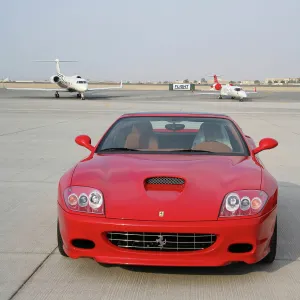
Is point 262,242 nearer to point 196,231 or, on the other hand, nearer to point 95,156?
point 196,231

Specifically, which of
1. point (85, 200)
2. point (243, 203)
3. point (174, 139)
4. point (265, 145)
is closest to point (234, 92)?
point (174, 139)

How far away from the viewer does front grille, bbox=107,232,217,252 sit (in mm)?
3195

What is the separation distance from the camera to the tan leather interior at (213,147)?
4.43 metres

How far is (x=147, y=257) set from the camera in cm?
321

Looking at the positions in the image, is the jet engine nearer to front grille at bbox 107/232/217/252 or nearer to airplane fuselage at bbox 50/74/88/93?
airplane fuselage at bbox 50/74/88/93

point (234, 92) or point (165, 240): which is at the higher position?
point (165, 240)

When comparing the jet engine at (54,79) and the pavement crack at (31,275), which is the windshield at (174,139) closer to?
the pavement crack at (31,275)

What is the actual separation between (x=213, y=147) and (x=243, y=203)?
1.24m

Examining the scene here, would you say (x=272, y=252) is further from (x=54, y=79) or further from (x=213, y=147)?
(x=54, y=79)

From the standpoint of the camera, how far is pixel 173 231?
3127 millimetres

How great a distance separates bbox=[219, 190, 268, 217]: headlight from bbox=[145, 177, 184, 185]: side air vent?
0.41 meters

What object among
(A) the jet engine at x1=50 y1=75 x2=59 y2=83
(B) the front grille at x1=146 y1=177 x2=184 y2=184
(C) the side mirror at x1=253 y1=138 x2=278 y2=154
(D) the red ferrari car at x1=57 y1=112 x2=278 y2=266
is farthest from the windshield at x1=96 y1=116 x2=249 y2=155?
(A) the jet engine at x1=50 y1=75 x2=59 y2=83

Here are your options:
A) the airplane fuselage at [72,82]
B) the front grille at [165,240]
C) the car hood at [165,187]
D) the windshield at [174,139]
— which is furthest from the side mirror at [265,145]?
the airplane fuselage at [72,82]

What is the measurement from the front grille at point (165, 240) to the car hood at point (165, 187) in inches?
5.2
